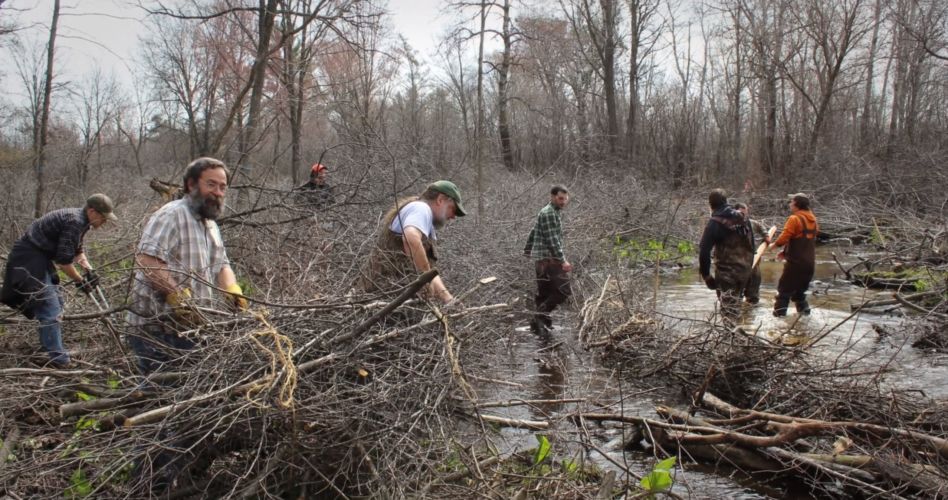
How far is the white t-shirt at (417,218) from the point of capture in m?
4.10

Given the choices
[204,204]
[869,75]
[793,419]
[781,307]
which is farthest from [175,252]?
[869,75]

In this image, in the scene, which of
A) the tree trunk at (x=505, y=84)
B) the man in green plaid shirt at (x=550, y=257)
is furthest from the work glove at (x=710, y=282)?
the tree trunk at (x=505, y=84)

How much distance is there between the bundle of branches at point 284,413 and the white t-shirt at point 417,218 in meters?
0.81

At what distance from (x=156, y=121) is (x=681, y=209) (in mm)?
20783

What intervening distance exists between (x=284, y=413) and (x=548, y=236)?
5380mm

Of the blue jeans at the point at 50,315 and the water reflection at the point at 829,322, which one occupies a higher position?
the blue jeans at the point at 50,315

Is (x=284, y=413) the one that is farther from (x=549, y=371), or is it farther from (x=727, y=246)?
(x=727, y=246)

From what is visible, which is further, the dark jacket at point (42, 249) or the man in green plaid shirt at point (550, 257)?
the man in green plaid shirt at point (550, 257)

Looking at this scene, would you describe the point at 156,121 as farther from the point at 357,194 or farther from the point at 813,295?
the point at 813,295

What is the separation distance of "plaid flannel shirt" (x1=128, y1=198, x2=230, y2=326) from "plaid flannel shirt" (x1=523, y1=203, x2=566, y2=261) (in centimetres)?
487

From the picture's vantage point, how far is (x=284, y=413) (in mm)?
2752

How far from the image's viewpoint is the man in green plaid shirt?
302 inches

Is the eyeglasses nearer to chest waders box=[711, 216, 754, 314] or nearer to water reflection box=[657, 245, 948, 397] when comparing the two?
water reflection box=[657, 245, 948, 397]

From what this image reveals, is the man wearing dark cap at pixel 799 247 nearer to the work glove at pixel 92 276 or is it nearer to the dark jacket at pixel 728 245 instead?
the dark jacket at pixel 728 245
